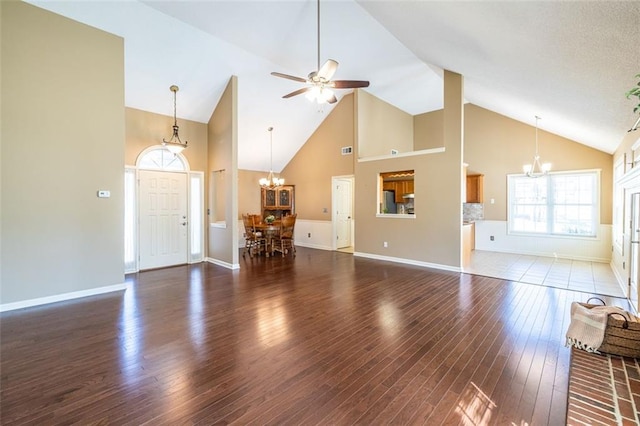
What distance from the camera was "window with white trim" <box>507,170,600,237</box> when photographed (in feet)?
21.2

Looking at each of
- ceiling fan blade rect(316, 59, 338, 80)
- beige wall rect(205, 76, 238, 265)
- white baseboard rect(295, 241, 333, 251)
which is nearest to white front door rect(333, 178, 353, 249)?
white baseboard rect(295, 241, 333, 251)

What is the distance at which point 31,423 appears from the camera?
1.74 m

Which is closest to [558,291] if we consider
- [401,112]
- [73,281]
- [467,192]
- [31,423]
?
[467,192]

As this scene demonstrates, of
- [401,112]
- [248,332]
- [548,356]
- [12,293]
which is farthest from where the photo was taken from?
[401,112]

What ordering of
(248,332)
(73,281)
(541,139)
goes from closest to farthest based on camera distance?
1. (248,332)
2. (73,281)
3. (541,139)

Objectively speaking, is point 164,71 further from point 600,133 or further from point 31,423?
point 600,133

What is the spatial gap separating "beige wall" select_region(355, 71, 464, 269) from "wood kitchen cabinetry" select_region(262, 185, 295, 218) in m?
2.96

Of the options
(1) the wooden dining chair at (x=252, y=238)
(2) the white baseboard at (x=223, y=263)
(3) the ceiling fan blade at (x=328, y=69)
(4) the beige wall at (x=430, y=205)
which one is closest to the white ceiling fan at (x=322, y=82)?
Answer: (3) the ceiling fan blade at (x=328, y=69)

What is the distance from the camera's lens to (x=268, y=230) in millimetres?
7609

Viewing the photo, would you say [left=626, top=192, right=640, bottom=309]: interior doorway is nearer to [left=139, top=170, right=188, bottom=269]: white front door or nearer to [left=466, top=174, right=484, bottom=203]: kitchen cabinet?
[left=466, top=174, right=484, bottom=203]: kitchen cabinet

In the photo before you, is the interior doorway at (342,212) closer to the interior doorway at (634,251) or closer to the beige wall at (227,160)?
the beige wall at (227,160)

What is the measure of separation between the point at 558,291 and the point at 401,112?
21.6 ft

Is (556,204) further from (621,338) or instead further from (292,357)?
(292,357)

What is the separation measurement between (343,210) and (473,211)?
12.2 ft
